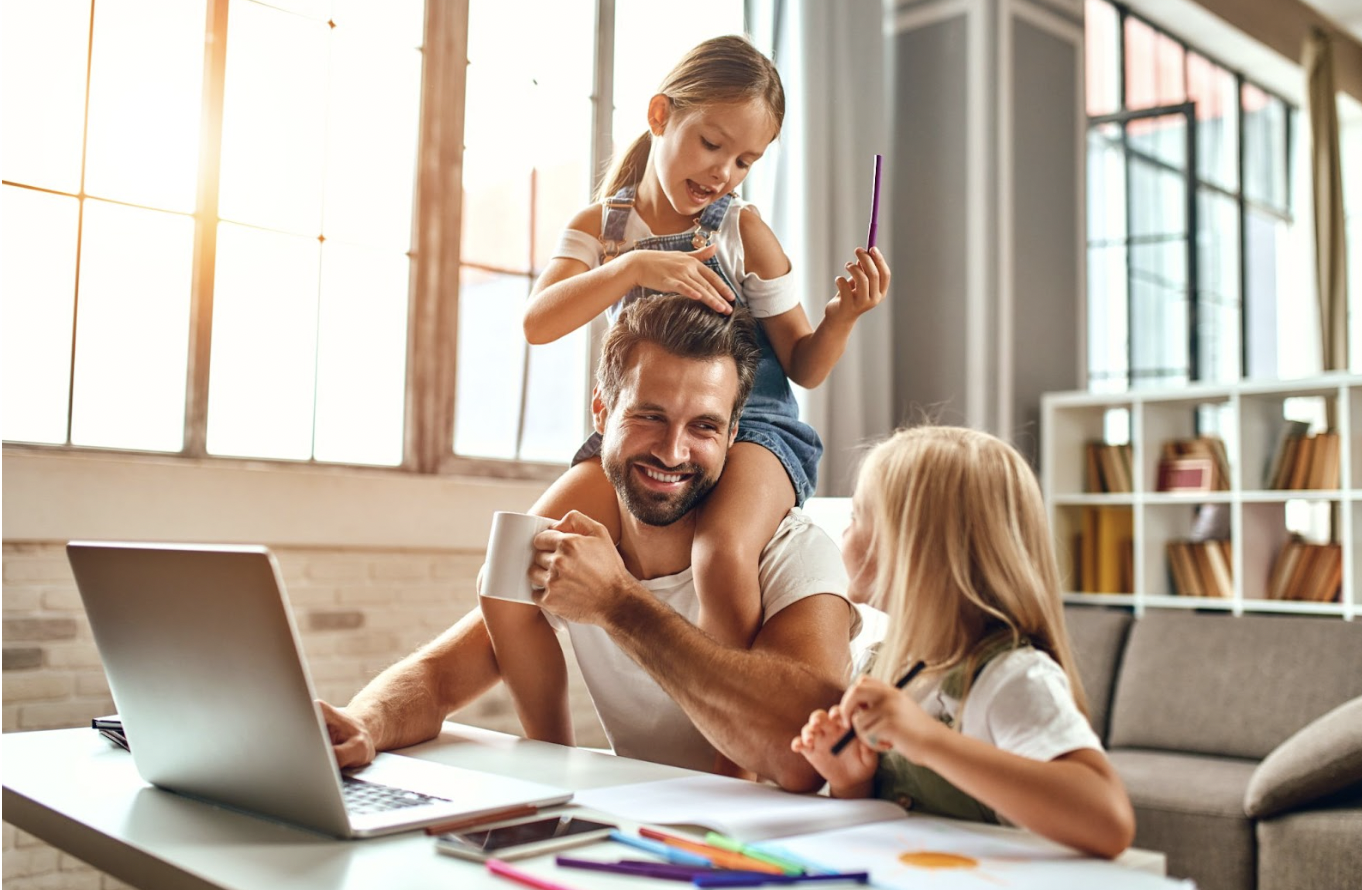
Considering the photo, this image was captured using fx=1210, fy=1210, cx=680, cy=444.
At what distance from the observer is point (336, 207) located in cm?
337

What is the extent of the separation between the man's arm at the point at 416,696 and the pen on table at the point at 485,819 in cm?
29

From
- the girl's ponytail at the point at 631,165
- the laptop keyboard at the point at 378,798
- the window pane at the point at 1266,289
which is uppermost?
the window pane at the point at 1266,289

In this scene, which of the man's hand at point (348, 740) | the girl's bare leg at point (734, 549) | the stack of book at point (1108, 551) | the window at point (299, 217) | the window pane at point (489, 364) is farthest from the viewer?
the stack of book at point (1108, 551)

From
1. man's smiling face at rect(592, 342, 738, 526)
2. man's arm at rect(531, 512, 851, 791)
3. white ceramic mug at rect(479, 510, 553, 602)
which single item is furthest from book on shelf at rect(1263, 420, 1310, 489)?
white ceramic mug at rect(479, 510, 553, 602)

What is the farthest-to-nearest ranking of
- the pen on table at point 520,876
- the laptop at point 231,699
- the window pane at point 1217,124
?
the window pane at point 1217,124 → the laptop at point 231,699 → the pen on table at point 520,876

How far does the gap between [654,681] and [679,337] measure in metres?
0.49

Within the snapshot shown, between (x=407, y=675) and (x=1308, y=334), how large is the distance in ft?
20.9

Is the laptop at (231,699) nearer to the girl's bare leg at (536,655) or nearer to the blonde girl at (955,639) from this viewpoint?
the blonde girl at (955,639)

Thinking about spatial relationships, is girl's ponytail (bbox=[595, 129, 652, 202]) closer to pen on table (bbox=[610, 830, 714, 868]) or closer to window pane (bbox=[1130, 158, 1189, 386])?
pen on table (bbox=[610, 830, 714, 868])

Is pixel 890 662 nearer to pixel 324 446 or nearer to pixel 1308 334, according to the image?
pixel 324 446

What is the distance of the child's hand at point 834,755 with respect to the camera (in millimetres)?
1124

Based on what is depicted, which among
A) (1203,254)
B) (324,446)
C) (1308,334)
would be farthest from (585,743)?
(1308,334)

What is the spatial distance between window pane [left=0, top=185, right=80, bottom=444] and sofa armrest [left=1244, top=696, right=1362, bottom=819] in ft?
9.61

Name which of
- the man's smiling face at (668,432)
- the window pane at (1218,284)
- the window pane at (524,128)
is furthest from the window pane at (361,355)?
the window pane at (1218,284)
